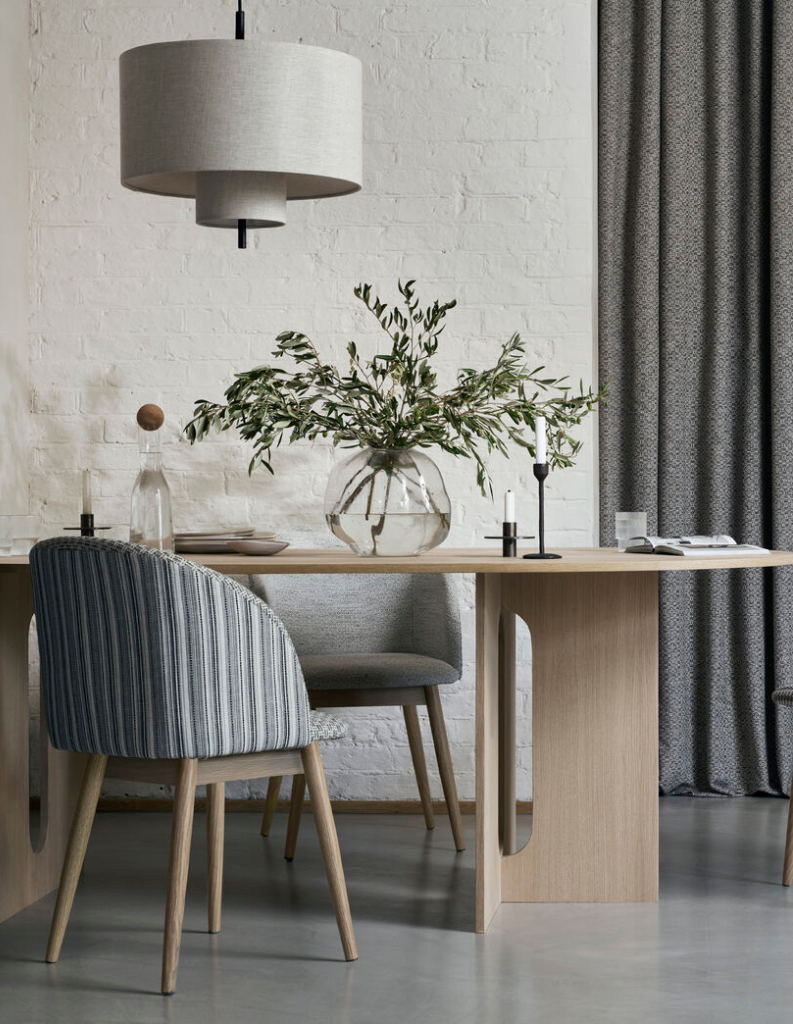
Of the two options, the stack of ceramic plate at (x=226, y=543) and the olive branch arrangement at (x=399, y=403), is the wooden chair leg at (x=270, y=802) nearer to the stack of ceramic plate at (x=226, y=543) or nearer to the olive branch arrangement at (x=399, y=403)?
the stack of ceramic plate at (x=226, y=543)

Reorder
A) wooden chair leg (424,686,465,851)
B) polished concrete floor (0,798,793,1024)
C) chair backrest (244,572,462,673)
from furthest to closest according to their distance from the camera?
chair backrest (244,572,462,673), wooden chair leg (424,686,465,851), polished concrete floor (0,798,793,1024)

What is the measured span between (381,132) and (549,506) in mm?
1147

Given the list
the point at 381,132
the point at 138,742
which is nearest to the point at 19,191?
the point at 381,132

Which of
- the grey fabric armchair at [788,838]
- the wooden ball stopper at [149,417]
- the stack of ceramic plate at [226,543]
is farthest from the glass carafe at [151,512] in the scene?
the grey fabric armchair at [788,838]

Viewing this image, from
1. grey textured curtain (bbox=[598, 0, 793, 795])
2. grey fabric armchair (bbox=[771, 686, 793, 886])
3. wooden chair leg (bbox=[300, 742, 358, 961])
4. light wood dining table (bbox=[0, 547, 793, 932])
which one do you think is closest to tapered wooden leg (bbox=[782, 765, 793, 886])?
grey fabric armchair (bbox=[771, 686, 793, 886])

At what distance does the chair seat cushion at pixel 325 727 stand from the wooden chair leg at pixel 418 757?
747 millimetres

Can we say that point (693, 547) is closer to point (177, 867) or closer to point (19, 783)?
point (177, 867)

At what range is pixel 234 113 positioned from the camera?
2064 mm

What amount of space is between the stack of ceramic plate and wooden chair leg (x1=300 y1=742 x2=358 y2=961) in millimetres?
530

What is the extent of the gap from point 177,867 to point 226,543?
790mm

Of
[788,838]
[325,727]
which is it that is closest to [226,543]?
[325,727]

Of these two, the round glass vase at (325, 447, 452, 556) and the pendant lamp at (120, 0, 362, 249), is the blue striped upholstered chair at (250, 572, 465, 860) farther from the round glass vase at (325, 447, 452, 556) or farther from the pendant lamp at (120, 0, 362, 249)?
the pendant lamp at (120, 0, 362, 249)

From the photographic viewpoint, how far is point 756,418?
3602 millimetres

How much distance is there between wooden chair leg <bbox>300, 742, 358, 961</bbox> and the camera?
7.32 feet
